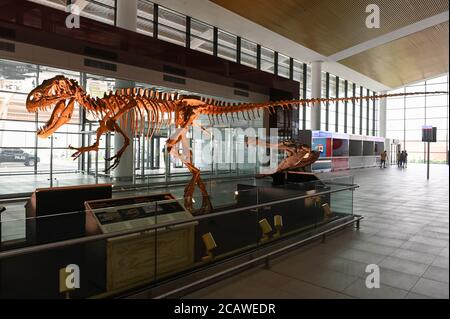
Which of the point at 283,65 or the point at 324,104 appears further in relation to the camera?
the point at 324,104

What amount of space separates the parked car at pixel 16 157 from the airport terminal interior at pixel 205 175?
0.27ft

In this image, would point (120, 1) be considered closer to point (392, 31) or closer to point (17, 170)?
point (17, 170)

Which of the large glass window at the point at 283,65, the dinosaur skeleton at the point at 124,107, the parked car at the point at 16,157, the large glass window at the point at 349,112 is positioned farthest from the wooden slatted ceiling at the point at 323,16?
the parked car at the point at 16,157

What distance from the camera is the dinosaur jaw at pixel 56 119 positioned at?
5254mm

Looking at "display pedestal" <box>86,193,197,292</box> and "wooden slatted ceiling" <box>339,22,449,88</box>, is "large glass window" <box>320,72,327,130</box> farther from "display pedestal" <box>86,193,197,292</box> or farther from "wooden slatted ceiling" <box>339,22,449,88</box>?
"display pedestal" <box>86,193,197,292</box>

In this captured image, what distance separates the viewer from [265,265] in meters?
4.48

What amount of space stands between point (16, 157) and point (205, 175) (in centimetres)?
1016

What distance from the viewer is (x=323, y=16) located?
552 inches

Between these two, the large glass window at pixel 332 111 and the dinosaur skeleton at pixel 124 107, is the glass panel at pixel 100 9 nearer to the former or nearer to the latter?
the dinosaur skeleton at pixel 124 107

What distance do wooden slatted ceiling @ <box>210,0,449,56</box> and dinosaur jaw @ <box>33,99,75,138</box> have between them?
837 centimetres

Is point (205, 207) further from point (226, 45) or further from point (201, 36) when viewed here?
point (226, 45)

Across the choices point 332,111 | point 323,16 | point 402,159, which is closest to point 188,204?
point 323,16
